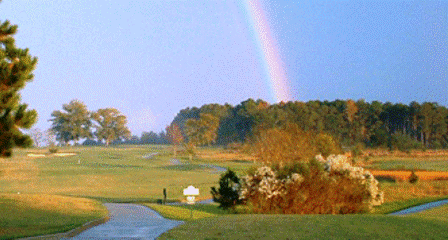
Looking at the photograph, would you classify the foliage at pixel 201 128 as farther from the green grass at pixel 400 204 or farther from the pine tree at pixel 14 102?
the pine tree at pixel 14 102

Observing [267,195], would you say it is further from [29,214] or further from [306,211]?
[29,214]

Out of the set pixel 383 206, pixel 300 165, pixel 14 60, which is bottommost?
pixel 383 206

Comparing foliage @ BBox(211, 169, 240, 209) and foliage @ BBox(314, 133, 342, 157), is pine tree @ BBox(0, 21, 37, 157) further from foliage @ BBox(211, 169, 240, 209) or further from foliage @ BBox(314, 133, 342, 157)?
foliage @ BBox(314, 133, 342, 157)

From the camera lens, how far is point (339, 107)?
416 ft

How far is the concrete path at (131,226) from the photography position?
53.3 feet

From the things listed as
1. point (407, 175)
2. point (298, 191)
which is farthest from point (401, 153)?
point (298, 191)

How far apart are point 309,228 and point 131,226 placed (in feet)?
17.6

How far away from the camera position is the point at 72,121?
5054 inches

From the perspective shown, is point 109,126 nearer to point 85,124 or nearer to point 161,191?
point 85,124

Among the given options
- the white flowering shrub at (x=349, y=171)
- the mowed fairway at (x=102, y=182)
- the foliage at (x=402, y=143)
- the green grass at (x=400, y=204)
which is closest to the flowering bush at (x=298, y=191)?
the white flowering shrub at (x=349, y=171)

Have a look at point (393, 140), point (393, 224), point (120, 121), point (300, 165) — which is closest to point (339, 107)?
point (393, 140)

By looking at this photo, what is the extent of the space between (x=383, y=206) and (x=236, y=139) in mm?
94612

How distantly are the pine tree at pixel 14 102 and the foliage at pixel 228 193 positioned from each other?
48.3 feet

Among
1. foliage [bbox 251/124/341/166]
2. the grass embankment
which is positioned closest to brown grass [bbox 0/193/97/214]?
the grass embankment
